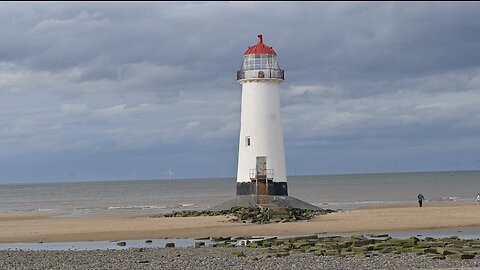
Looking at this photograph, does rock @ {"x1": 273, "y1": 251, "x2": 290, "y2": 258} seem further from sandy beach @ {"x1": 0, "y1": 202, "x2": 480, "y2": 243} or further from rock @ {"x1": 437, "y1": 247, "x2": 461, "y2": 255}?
sandy beach @ {"x1": 0, "y1": 202, "x2": 480, "y2": 243}

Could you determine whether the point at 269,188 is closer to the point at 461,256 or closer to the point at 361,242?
the point at 361,242

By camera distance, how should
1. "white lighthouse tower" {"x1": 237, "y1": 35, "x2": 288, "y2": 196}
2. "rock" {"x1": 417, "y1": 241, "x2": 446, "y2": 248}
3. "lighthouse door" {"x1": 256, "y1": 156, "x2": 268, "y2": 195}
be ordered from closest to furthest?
"rock" {"x1": 417, "y1": 241, "x2": 446, "y2": 248} < "lighthouse door" {"x1": 256, "y1": 156, "x2": 268, "y2": 195} < "white lighthouse tower" {"x1": 237, "y1": 35, "x2": 288, "y2": 196}

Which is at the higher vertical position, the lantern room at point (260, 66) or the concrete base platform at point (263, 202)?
the lantern room at point (260, 66)

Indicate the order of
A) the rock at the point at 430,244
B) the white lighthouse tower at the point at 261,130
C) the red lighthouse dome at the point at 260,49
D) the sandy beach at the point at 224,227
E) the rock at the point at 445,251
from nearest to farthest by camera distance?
1. the rock at the point at 445,251
2. the rock at the point at 430,244
3. the sandy beach at the point at 224,227
4. the white lighthouse tower at the point at 261,130
5. the red lighthouse dome at the point at 260,49

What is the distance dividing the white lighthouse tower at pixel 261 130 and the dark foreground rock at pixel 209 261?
49.6 feet

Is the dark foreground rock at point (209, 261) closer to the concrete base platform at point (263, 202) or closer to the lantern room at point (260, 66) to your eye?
the concrete base platform at point (263, 202)

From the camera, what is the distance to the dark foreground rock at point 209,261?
55.9 ft

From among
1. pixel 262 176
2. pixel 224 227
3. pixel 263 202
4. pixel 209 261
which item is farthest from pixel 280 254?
pixel 262 176

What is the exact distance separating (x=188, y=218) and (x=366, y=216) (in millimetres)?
7864

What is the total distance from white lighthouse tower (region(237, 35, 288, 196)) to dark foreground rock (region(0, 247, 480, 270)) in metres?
15.1

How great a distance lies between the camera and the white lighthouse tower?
1436 inches

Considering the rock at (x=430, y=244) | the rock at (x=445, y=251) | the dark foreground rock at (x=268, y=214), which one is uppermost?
the dark foreground rock at (x=268, y=214)

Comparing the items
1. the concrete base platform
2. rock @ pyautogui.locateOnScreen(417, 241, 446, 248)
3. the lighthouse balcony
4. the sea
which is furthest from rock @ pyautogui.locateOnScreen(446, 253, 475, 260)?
the sea

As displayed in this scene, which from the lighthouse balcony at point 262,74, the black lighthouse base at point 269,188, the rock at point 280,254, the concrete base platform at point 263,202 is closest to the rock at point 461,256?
the rock at point 280,254
